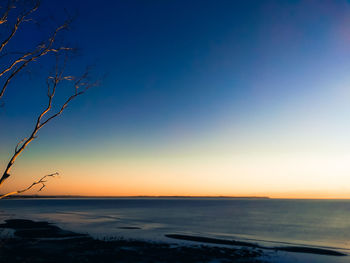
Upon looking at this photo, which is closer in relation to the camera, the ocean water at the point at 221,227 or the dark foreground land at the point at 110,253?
the dark foreground land at the point at 110,253

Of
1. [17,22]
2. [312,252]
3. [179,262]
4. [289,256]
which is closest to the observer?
[17,22]

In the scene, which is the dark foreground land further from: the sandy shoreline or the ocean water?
the ocean water

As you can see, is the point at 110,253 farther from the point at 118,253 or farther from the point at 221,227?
the point at 221,227

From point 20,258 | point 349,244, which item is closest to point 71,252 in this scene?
point 20,258

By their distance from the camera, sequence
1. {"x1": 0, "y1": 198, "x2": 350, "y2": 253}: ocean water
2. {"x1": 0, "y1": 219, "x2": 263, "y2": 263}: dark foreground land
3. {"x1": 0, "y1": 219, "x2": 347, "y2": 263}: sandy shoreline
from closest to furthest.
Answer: {"x1": 0, "y1": 219, "x2": 263, "y2": 263}: dark foreground land → {"x1": 0, "y1": 219, "x2": 347, "y2": 263}: sandy shoreline → {"x1": 0, "y1": 198, "x2": 350, "y2": 253}: ocean water

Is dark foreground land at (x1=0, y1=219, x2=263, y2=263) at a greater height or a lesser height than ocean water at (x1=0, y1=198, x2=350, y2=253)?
greater

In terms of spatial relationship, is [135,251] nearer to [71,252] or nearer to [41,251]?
[71,252]

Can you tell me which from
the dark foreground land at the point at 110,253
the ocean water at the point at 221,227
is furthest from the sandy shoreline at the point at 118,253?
the ocean water at the point at 221,227

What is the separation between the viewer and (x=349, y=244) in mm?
42469

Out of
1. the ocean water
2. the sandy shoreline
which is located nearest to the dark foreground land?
the sandy shoreline

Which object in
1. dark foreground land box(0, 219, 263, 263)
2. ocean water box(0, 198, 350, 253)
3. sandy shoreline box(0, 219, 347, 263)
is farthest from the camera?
ocean water box(0, 198, 350, 253)

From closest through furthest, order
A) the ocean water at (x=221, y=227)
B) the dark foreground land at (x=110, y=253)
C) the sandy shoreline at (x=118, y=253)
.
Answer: the dark foreground land at (x=110, y=253), the sandy shoreline at (x=118, y=253), the ocean water at (x=221, y=227)

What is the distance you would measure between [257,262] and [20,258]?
2032 centimetres

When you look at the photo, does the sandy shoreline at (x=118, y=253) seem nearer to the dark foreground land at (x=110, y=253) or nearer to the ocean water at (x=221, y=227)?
the dark foreground land at (x=110, y=253)
